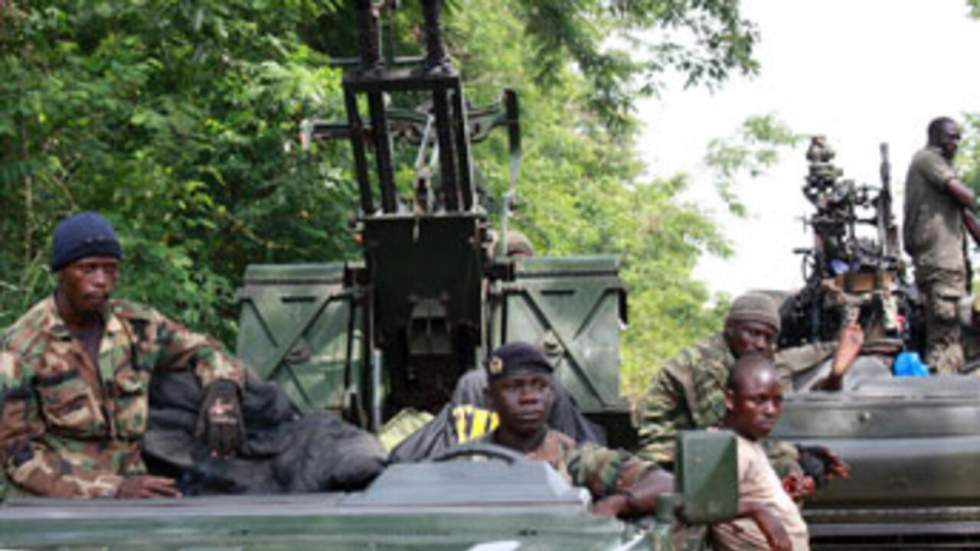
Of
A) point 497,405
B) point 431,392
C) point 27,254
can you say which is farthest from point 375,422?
point 497,405

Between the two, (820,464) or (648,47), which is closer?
(820,464)

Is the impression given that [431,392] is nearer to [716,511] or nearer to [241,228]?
[241,228]

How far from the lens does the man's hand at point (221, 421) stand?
18.2ft

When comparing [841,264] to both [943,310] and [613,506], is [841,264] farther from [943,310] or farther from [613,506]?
[613,506]

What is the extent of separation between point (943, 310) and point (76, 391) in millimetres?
5969

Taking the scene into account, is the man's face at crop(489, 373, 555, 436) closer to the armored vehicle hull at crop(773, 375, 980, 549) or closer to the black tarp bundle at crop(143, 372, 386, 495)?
the black tarp bundle at crop(143, 372, 386, 495)

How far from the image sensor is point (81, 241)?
18.6 ft

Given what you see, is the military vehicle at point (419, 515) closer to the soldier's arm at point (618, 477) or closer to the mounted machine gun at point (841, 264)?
the soldier's arm at point (618, 477)

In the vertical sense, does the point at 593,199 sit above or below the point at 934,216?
below

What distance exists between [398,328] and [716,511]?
19.1 feet

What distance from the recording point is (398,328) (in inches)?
391

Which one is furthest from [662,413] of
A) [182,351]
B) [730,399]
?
[182,351]

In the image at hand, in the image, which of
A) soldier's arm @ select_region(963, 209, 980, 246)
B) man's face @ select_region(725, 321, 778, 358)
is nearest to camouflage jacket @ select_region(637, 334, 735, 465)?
man's face @ select_region(725, 321, 778, 358)

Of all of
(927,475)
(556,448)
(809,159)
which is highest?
A: (809,159)
